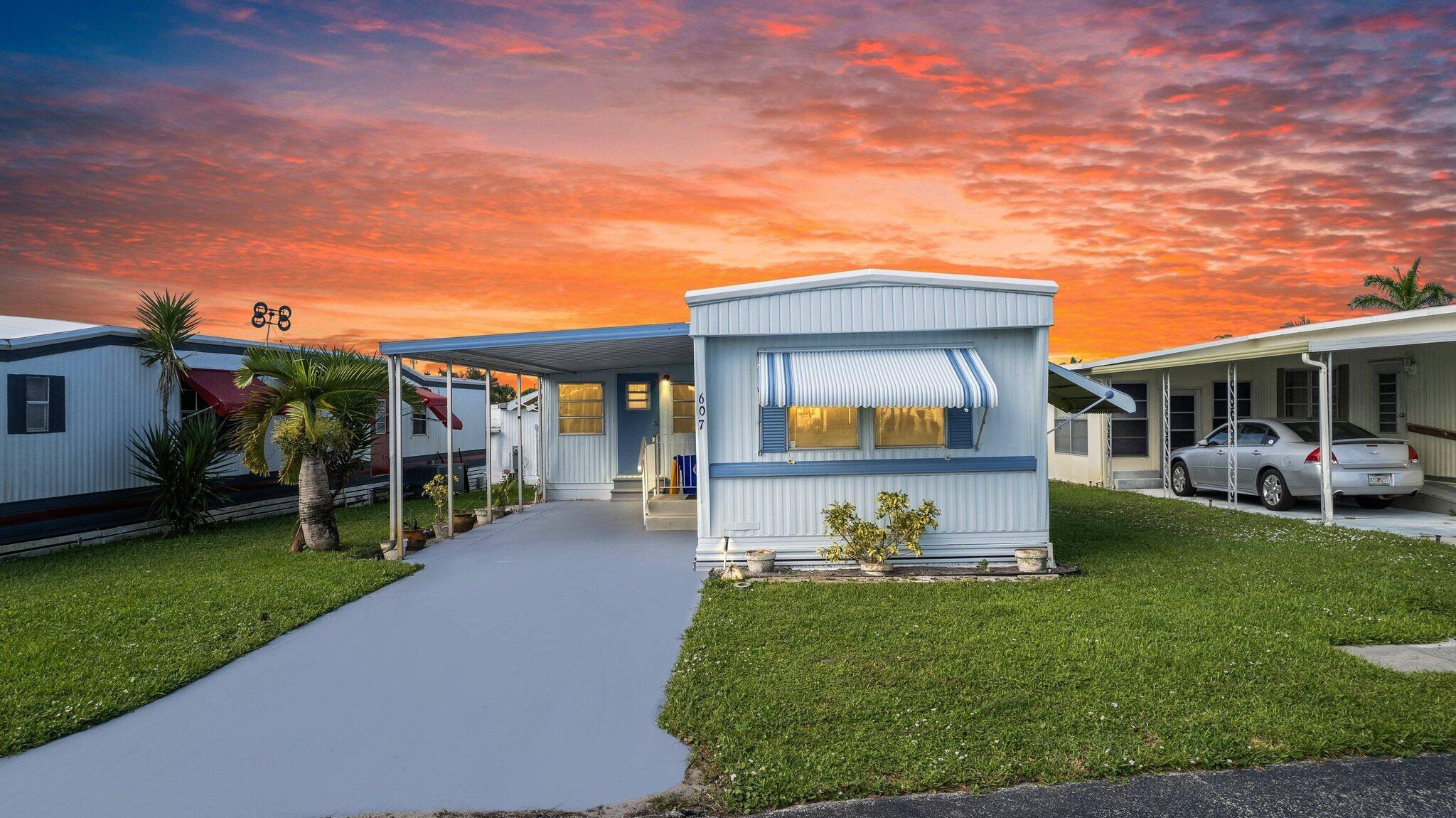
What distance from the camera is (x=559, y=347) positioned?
10523mm

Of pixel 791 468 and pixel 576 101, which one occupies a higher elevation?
pixel 576 101

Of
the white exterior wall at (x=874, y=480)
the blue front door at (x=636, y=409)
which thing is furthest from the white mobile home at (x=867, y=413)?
the blue front door at (x=636, y=409)

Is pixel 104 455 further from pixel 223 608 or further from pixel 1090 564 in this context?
pixel 1090 564

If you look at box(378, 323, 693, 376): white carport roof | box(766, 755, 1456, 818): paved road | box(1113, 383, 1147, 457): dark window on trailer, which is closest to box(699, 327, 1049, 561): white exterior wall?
box(378, 323, 693, 376): white carport roof

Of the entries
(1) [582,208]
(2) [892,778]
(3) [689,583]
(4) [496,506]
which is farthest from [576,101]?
(2) [892,778]

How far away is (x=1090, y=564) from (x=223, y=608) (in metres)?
8.57

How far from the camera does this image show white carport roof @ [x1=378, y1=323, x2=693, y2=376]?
9547 millimetres

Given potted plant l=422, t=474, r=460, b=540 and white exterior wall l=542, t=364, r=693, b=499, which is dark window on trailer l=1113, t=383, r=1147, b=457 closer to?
white exterior wall l=542, t=364, r=693, b=499

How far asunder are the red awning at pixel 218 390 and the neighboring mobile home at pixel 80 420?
0.02 meters

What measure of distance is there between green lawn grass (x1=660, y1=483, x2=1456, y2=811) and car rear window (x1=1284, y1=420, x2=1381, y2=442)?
4465mm

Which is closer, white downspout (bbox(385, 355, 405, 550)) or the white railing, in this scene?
white downspout (bbox(385, 355, 405, 550))

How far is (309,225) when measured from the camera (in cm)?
1450

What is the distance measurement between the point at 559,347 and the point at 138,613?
16.7 feet

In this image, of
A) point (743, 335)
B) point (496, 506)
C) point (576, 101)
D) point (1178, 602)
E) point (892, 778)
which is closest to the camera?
point (892, 778)
